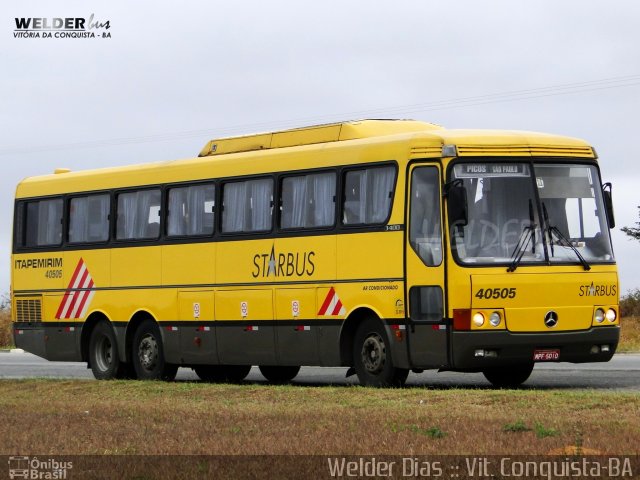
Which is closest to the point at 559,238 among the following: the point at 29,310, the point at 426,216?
the point at 426,216

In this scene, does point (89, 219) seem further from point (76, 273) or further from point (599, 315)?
point (599, 315)

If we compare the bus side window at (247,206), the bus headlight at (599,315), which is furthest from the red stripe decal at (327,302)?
the bus headlight at (599,315)

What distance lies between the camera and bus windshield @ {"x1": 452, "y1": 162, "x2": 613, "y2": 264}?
19.7 m

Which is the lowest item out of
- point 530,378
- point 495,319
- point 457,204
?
point 530,378

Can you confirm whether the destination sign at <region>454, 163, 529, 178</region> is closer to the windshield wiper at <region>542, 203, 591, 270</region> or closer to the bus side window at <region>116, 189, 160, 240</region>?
the windshield wiper at <region>542, 203, 591, 270</region>

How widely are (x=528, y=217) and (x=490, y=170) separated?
0.77 meters

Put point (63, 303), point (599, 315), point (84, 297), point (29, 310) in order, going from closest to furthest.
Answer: point (599, 315), point (84, 297), point (63, 303), point (29, 310)

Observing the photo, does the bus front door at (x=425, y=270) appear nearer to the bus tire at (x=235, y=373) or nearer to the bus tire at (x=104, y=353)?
the bus tire at (x=235, y=373)

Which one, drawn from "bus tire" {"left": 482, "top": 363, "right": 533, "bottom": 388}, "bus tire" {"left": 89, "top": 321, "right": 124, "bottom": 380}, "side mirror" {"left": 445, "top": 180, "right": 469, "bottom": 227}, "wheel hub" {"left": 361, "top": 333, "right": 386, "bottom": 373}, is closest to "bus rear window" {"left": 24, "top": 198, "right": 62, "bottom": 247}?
"bus tire" {"left": 89, "top": 321, "right": 124, "bottom": 380}

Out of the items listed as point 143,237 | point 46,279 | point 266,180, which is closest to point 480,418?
point 266,180

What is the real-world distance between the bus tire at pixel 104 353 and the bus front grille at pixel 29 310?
1.49 metres

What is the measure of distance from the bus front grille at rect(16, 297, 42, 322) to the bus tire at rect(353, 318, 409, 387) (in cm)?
809

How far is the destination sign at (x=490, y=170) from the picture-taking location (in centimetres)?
1992

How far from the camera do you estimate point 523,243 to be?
19844 mm
